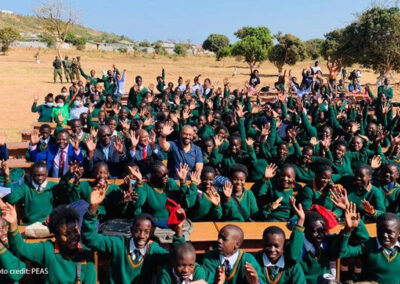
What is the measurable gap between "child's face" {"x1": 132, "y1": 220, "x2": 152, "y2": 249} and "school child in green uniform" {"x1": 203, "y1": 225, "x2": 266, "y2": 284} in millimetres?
501

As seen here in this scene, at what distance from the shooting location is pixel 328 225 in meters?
3.81

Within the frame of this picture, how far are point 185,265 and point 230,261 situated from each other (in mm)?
438

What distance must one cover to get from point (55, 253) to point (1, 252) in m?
0.38

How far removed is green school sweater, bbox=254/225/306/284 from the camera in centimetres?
332

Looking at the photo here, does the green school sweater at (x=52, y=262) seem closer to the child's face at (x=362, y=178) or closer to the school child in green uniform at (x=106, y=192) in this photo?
the school child in green uniform at (x=106, y=192)

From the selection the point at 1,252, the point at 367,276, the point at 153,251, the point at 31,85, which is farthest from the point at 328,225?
the point at 31,85

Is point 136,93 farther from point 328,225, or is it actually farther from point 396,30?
point 396,30

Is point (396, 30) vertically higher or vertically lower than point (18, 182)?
higher

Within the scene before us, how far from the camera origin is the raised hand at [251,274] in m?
3.13

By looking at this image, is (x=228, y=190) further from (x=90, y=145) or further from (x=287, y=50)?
(x=287, y=50)

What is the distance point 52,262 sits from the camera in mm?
3219

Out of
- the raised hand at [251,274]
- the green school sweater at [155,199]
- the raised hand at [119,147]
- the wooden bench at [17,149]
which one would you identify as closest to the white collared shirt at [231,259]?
the raised hand at [251,274]

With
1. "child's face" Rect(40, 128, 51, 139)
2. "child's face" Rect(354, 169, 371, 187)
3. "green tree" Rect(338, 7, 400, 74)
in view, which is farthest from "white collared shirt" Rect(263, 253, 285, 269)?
"green tree" Rect(338, 7, 400, 74)

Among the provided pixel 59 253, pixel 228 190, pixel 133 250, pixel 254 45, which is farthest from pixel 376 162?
pixel 254 45
